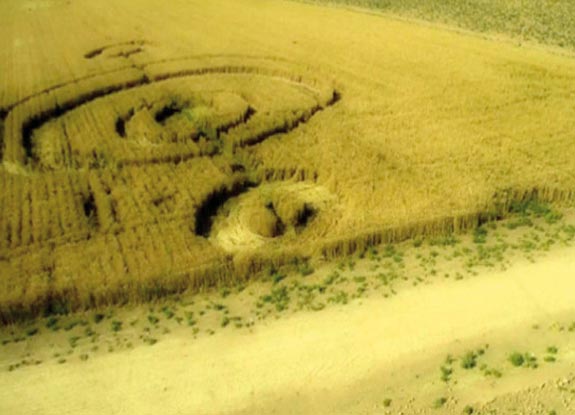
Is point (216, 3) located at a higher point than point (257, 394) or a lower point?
higher

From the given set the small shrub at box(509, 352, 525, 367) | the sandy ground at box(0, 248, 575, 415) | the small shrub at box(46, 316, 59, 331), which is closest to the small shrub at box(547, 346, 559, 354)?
the small shrub at box(509, 352, 525, 367)

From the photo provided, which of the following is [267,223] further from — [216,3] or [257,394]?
[216,3]

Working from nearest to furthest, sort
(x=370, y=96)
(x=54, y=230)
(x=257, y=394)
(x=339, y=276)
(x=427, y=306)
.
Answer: (x=257, y=394) < (x=427, y=306) < (x=339, y=276) < (x=54, y=230) < (x=370, y=96)

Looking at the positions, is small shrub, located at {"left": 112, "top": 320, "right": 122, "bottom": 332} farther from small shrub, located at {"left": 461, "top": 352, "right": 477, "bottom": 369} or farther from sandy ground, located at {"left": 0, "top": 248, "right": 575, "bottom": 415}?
small shrub, located at {"left": 461, "top": 352, "right": 477, "bottom": 369}

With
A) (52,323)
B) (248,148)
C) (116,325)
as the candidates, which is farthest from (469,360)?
(248,148)

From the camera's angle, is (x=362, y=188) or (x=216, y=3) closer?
(x=362, y=188)

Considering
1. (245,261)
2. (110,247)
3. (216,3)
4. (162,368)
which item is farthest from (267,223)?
(216,3)

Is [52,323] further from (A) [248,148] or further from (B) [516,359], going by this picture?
(B) [516,359]
